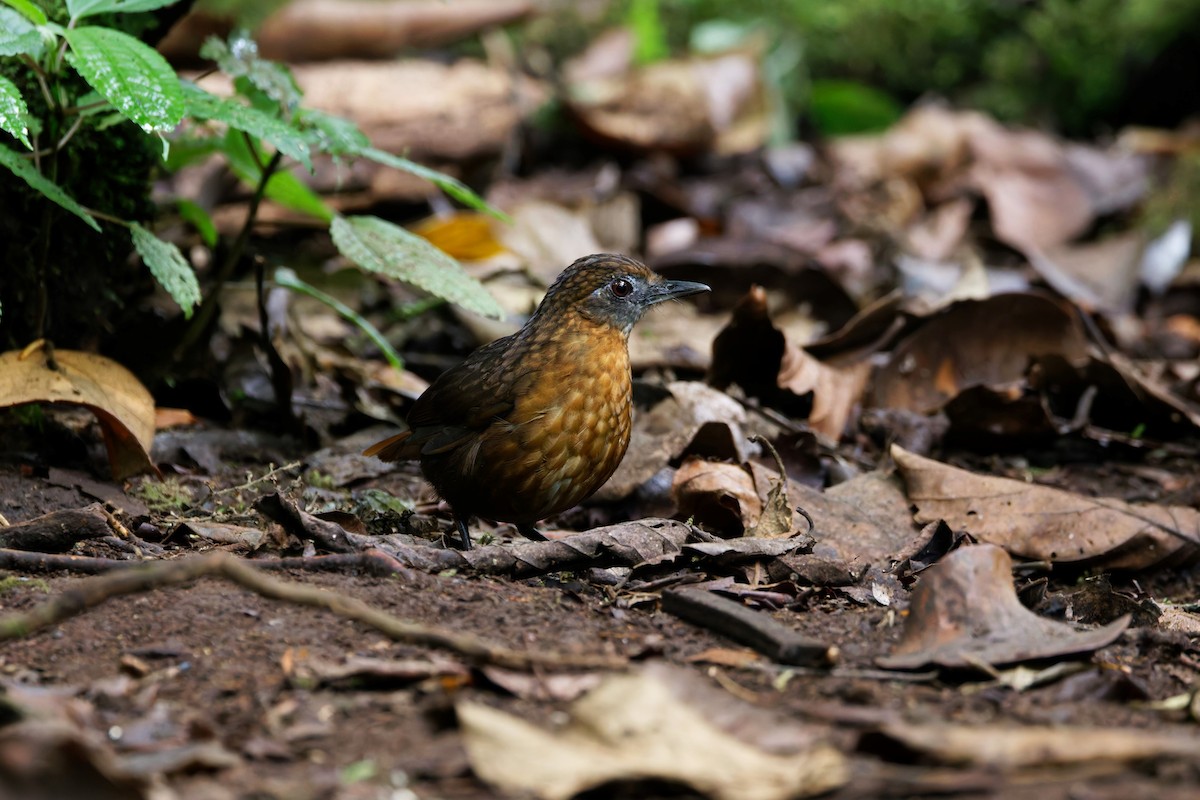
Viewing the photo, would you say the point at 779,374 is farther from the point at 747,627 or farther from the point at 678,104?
the point at 678,104

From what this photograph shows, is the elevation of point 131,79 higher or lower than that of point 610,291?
higher

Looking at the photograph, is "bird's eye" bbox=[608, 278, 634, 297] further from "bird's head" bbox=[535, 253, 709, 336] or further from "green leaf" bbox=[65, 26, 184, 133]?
"green leaf" bbox=[65, 26, 184, 133]

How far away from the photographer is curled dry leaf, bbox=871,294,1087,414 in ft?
17.7

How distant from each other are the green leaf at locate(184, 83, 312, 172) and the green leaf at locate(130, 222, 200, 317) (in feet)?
1.42

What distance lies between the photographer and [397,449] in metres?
4.39

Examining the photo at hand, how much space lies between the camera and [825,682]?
2699mm

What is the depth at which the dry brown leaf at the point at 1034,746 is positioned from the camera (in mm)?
2172

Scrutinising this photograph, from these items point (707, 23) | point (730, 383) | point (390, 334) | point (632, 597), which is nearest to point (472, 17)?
point (707, 23)

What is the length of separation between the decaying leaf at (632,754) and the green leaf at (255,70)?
259 cm

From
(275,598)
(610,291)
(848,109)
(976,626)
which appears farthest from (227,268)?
(848,109)

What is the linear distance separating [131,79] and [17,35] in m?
0.34

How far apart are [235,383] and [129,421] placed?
0.96 metres

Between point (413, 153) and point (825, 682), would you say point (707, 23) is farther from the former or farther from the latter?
point (825, 682)

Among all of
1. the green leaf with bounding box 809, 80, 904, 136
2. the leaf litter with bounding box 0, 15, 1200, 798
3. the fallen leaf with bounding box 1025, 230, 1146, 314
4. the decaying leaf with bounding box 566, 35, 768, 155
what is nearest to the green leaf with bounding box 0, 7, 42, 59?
the leaf litter with bounding box 0, 15, 1200, 798
